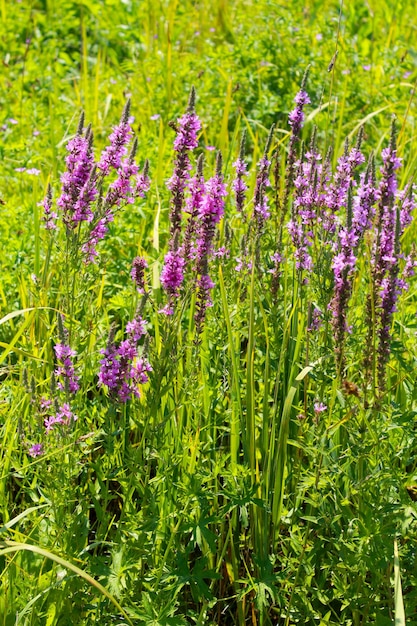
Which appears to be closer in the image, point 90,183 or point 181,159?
point 181,159

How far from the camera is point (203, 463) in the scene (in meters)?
3.03

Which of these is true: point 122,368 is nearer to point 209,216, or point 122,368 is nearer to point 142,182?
point 209,216

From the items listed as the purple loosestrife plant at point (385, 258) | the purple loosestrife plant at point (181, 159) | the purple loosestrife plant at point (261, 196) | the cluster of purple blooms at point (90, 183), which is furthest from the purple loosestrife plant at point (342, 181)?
the cluster of purple blooms at point (90, 183)

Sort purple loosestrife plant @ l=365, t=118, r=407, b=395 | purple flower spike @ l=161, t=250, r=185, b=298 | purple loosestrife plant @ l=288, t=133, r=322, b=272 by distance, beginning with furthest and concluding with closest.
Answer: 1. purple loosestrife plant @ l=288, t=133, r=322, b=272
2. purple flower spike @ l=161, t=250, r=185, b=298
3. purple loosestrife plant @ l=365, t=118, r=407, b=395

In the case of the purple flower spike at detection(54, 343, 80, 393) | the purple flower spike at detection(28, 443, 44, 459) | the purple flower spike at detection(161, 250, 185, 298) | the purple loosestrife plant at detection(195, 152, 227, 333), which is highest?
the purple loosestrife plant at detection(195, 152, 227, 333)

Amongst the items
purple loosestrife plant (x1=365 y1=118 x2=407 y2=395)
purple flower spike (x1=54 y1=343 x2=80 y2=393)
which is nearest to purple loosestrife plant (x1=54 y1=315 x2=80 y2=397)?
purple flower spike (x1=54 y1=343 x2=80 y2=393)

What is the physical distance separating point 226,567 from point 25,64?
193 inches

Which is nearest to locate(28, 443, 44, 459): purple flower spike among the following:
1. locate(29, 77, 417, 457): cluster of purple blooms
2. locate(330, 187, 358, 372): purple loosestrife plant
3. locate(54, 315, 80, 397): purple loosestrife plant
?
locate(29, 77, 417, 457): cluster of purple blooms

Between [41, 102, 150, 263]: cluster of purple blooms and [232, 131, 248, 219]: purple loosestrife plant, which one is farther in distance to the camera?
[232, 131, 248, 219]: purple loosestrife plant

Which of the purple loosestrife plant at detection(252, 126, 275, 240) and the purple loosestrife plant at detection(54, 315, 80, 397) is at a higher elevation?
the purple loosestrife plant at detection(252, 126, 275, 240)

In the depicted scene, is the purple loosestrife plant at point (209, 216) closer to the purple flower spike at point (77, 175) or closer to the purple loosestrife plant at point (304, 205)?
the purple flower spike at point (77, 175)

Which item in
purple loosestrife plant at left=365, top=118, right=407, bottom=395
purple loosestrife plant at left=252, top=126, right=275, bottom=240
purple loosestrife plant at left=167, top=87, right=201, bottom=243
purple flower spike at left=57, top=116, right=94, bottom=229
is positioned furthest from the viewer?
purple loosestrife plant at left=252, top=126, right=275, bottom=240

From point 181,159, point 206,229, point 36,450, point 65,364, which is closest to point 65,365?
point 65,364

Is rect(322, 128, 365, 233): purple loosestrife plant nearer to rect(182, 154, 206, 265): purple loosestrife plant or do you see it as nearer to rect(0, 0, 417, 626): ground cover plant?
rect(0, 0, 417, 626): ground cover plant
